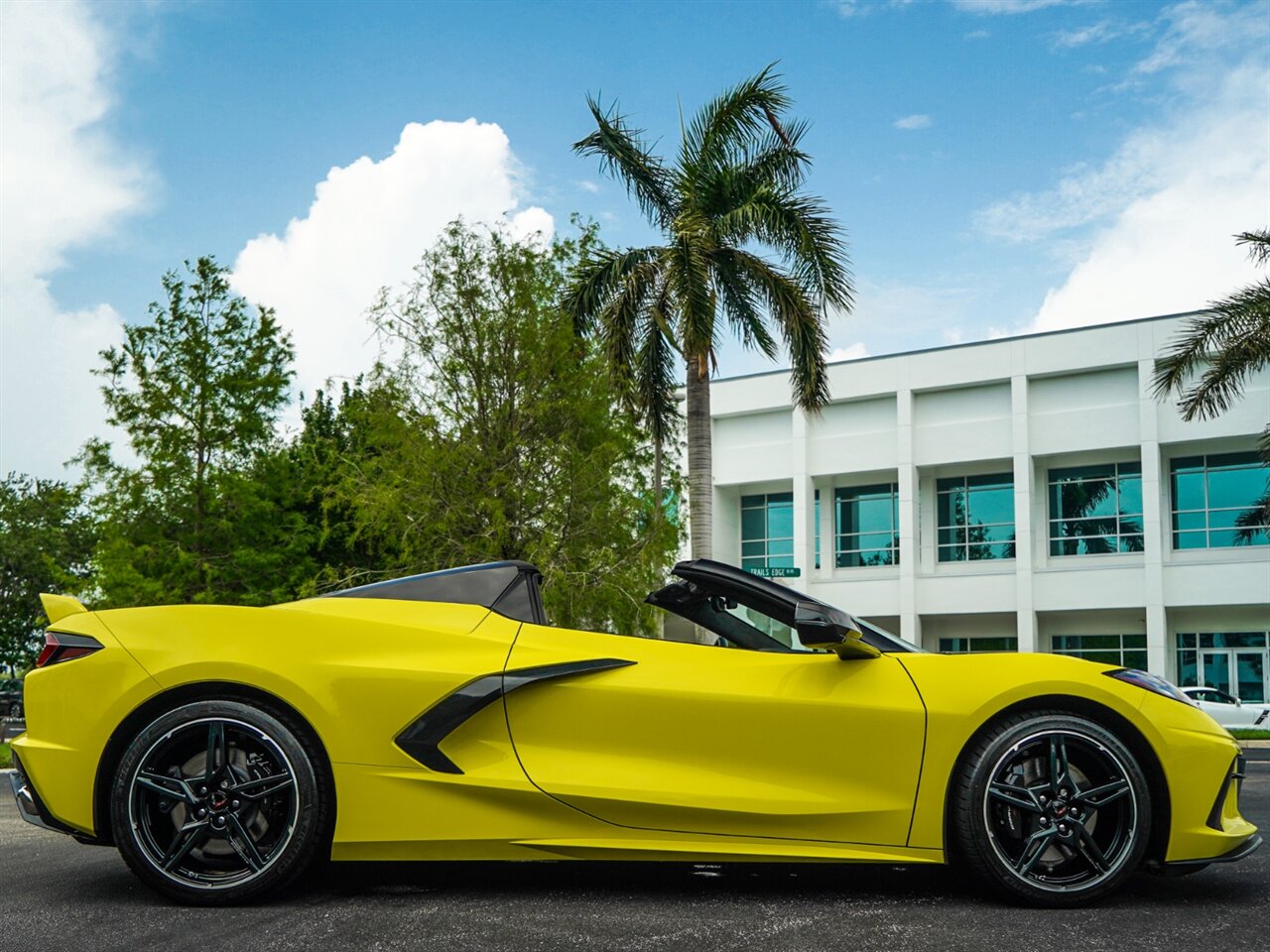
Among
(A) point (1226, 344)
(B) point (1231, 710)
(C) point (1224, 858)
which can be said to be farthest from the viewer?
(B) point (1231, 710)

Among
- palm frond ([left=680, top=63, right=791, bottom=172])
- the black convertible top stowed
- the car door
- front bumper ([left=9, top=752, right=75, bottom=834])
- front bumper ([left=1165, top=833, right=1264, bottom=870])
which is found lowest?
front bumper ([left=1165, top=833, right=1264, bottom=870])

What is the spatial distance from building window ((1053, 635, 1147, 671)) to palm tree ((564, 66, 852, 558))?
19.5m

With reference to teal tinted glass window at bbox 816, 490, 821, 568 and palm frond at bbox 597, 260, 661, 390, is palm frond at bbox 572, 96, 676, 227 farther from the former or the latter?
teal tinted glass window at bbox 816, 490, 821, 568

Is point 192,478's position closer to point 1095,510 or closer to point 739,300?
point 739,300

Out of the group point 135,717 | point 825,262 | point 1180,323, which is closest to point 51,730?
point 135,717

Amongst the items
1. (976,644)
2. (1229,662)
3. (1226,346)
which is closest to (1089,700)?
(1226,346)

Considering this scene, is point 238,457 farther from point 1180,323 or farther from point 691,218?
point 1180,323

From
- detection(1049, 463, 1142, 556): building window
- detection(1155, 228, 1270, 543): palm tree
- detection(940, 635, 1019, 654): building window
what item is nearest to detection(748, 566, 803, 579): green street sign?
detection(940, 635, 1019, 654): building window

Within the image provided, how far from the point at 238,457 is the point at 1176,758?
74.2ft

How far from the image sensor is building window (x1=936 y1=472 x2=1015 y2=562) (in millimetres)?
39594

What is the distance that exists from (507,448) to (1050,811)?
1631cm

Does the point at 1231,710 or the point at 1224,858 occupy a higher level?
the point at 1224,858

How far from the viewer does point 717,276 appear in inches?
837

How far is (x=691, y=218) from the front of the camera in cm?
2105
